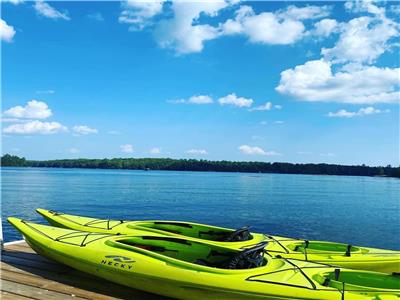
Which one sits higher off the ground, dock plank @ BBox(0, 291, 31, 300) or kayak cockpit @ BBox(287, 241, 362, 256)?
kayak cockpit @ BBox(287, 241, 362, 256)

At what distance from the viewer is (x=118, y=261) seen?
5.60m

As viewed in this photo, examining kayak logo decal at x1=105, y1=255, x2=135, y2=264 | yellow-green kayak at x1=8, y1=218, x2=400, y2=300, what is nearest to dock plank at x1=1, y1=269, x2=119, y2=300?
yellow-green kayak at x1=8, y1=218, x2=400, y2=300

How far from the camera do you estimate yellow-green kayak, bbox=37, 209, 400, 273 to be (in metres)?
6.75

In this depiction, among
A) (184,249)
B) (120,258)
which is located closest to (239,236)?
(184,249)

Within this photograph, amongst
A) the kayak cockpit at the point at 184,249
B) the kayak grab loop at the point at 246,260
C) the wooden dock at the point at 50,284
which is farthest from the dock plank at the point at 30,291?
the kayak grab loop at the point at 246,260

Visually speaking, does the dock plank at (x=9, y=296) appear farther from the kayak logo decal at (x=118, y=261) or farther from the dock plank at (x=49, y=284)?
the kayak logo decal at (x=118, y=261)

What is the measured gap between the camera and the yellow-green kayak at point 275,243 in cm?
675

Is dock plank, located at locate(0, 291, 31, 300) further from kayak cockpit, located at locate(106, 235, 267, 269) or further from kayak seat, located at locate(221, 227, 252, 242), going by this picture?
kayak seat, located at locate(221, 227, 252, 242)

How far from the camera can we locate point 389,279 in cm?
509

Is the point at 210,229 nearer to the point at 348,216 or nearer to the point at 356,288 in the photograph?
the point at 356,288

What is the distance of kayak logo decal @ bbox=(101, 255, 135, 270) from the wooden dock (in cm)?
36

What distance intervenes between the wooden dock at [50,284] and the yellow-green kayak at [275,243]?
5.37 feet

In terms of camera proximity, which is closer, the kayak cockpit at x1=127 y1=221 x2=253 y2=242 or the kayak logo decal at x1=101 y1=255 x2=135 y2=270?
the kayak logo decal at x1=101 y1=255 x2=135 y2=270

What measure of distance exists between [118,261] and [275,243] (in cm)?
341
